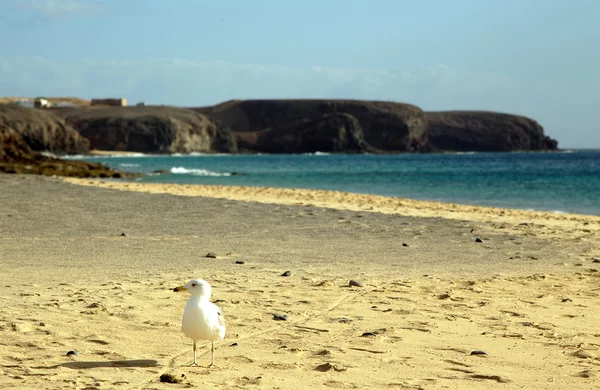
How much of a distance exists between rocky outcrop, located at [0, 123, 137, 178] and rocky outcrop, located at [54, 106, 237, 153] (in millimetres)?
134672

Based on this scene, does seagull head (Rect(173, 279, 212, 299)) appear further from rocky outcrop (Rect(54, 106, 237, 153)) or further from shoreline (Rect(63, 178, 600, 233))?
rocky outcrop (Rect(54, 106, 237, 153))

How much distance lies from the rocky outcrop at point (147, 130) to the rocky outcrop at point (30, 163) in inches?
5302

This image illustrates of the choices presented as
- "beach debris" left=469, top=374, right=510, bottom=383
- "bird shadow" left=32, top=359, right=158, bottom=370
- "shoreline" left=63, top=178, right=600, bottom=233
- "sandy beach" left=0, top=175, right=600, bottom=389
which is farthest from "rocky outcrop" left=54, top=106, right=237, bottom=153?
"beach debris" left=469, top=374, right=510, bottom=383

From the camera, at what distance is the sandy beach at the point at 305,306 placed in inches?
213

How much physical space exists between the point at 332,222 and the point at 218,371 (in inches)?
406

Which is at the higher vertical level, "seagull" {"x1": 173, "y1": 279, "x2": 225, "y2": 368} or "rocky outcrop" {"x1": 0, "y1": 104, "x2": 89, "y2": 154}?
"rocky outcrop" {"x1": 0, "y1": 104, "x2": 89, "y2": 154}

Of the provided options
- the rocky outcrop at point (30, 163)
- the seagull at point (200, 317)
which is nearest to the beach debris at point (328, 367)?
the seagull at point (200, 317)

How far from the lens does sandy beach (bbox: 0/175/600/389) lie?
541 centimetres

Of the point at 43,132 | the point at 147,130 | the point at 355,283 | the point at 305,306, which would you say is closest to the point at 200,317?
the point at 305,306

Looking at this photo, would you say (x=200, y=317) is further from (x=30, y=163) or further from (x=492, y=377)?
(x=30, y=163)

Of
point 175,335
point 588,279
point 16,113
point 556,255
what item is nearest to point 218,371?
point 175,335

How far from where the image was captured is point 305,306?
7551 millimetres

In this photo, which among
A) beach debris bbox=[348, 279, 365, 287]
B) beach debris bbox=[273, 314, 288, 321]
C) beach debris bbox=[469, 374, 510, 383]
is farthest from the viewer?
beach debris bbox=[348, 279, 365, 287]

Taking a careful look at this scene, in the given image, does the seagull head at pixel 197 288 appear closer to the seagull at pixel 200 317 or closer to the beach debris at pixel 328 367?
the seagull at pixel 200 317
